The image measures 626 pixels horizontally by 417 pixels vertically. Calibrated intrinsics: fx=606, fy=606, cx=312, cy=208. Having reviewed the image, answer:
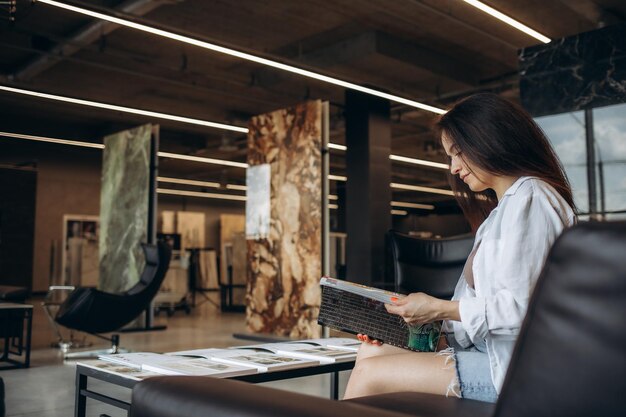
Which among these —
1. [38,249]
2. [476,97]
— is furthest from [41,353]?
[38,249]

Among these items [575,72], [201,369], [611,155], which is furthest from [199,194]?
[201,369]

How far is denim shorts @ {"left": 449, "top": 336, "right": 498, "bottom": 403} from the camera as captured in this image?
1.55 m

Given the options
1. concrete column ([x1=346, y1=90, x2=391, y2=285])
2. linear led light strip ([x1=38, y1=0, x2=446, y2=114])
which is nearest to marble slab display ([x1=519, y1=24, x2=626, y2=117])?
linear led light strip ([x1=38, y1=0, x2=446, y2=114])

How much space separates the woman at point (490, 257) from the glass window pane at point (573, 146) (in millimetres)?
3912

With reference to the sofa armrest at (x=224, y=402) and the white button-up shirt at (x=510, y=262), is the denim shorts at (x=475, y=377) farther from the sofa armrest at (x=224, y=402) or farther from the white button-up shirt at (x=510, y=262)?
the sofa armrest at (x=224, y=402)

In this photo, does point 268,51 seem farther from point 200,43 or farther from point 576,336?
point 576,336

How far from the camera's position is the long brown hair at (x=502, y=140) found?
1.51m

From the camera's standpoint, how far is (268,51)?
8477mm

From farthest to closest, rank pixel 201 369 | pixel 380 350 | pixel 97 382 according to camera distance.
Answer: pixel 97 382, pixel 201 369, pixel 380 350

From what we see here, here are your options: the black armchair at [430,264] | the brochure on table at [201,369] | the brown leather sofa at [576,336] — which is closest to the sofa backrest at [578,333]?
the brown leather sofa at [576,336]

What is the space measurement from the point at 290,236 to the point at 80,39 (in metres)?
3.54

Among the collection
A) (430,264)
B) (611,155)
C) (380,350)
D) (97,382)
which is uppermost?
(611,155)

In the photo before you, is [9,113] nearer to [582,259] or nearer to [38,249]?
[38,249]

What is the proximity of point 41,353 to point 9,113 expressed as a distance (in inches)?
284
